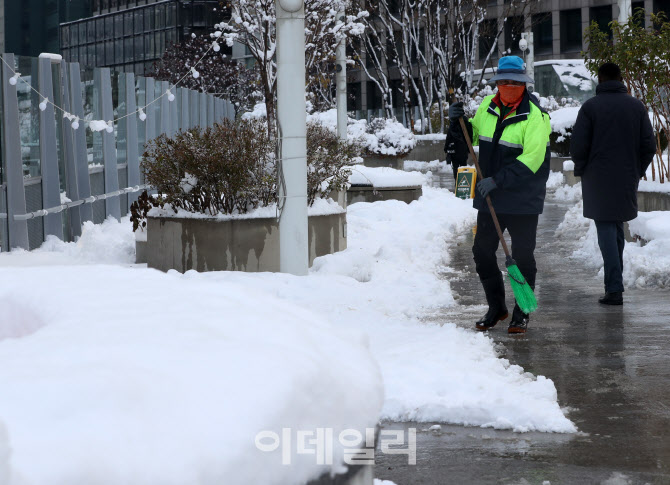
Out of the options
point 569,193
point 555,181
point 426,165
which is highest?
point 426,165

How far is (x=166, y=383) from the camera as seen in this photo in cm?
226

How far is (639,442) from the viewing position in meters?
4.81

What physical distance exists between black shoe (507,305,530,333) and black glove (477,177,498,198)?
0.82m

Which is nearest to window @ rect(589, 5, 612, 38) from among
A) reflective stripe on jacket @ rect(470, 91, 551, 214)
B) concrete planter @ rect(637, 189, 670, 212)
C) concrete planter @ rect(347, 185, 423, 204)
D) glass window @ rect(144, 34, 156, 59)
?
glass window @ rect(144, 34, 156, 59)

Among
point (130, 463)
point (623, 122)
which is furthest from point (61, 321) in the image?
point (623, 122)

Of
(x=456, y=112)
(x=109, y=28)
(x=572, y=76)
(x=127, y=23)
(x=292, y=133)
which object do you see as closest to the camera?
(x=456, y=112)

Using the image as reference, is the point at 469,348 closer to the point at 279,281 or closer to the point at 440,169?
the point at 279,281

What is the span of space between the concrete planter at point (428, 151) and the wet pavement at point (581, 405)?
1307 inches

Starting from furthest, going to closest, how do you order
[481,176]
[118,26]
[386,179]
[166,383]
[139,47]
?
[118,26] < [139,47] < [386,179] < [481,176] < [166,383]

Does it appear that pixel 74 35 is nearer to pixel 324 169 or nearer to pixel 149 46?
pixel 149 46

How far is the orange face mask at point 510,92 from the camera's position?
753cm

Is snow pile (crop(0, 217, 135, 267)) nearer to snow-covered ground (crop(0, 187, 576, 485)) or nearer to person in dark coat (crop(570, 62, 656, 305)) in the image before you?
person in dark coat (crop(570, 62, 656, 305))

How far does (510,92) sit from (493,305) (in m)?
1.50

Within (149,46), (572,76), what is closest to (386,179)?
(572,76)
